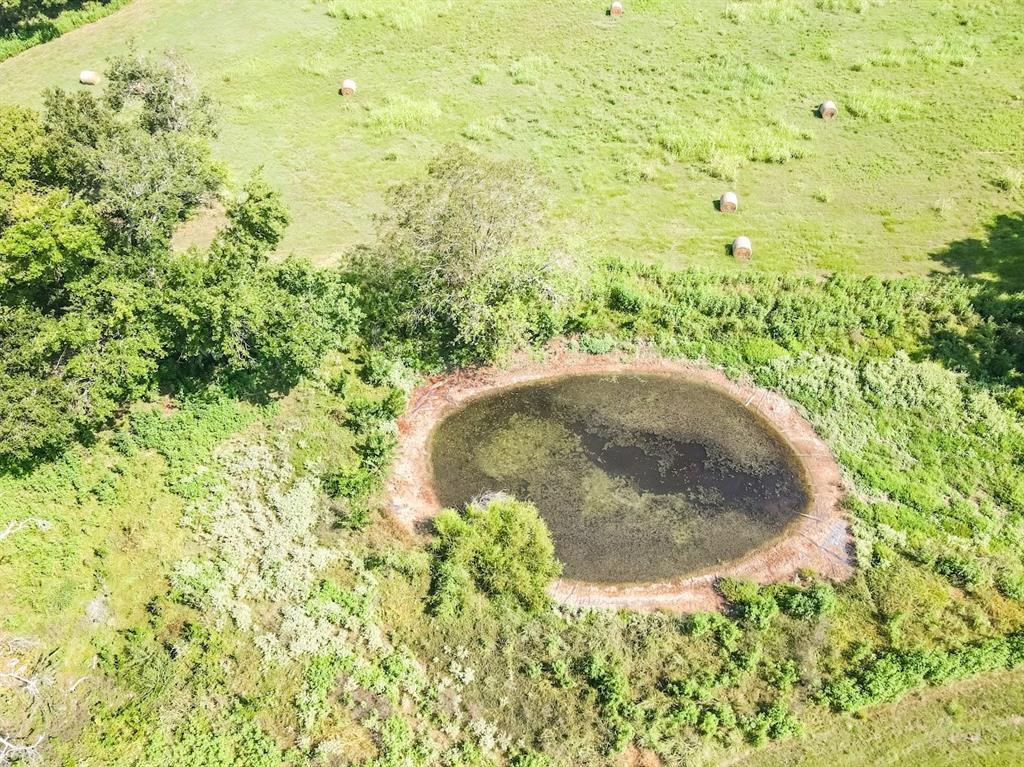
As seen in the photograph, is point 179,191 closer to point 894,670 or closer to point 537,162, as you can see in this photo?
point 537,162

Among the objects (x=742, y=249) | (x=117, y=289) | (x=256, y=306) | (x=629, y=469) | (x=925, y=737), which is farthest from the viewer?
(x=742, y=249)

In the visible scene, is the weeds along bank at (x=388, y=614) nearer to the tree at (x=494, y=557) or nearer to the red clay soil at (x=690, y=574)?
the tree at (x=494, y=557)

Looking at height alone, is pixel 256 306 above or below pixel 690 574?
above

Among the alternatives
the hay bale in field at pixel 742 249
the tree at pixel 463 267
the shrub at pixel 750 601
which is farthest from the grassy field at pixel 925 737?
the hay bale in field at pixel 742 249

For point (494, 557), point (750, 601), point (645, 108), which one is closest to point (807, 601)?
point (750, 601)

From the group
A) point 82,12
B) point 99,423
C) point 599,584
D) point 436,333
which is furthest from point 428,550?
point 82,12

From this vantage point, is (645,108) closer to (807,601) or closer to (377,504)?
(377,504)
